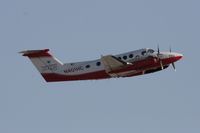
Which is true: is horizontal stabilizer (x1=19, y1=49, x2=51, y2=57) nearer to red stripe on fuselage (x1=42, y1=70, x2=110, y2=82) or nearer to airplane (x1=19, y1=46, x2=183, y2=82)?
airplane (x1=19, y1=46, x2=183, y2=82)

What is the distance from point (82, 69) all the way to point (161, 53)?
991 cm

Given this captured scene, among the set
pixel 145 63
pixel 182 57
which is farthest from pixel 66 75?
pixel 182 57

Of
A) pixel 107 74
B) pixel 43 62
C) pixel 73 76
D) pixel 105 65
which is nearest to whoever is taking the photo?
pixel 105 65

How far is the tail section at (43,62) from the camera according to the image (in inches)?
2744

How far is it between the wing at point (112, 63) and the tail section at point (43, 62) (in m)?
7.41

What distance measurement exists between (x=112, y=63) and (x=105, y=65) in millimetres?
909

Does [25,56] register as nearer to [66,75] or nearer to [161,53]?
[66,75]

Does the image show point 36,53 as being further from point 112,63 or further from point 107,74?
point 112,63

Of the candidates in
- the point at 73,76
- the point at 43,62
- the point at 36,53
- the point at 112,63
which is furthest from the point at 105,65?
the point at 36,53

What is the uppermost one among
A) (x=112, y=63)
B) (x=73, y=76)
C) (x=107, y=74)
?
(x=112, y=63)

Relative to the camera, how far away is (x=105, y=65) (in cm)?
6550

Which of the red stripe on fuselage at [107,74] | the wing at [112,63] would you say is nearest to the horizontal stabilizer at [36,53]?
the red stripe on fuselage at [107,74]

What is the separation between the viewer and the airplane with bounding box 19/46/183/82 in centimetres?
6569

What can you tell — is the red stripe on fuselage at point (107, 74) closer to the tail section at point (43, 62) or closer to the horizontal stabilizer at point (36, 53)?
the tail section at point (43, 62)
